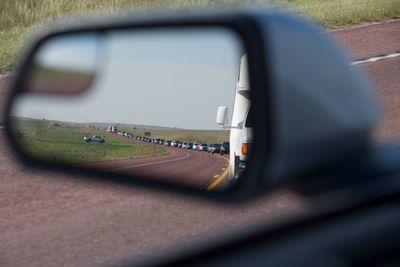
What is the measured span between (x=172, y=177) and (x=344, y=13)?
1508 cm

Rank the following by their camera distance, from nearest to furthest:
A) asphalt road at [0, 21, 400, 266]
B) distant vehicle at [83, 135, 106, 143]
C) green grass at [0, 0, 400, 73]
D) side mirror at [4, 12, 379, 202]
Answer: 1. side mirror at [4, 12, 379, 202]
2. distant vehicle at [83, 135, 106, 143]
3. asphalt road at [0, 21, 400, 266]
4. green grass at [0, 0, 400, 73]

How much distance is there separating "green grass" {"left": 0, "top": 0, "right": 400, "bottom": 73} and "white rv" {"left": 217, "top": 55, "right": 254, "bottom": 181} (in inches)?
516

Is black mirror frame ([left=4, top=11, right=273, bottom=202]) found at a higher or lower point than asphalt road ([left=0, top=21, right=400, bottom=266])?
higher

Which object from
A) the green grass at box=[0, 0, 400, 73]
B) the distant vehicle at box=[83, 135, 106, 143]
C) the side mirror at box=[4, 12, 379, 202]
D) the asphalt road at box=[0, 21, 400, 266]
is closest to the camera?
the side mirror at box=[4, 12, 379, 202]

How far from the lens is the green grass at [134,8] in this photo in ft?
51.2

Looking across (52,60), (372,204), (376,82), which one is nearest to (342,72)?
(372,204)

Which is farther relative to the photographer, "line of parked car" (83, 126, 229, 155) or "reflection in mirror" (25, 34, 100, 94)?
"reflection in mirror" (25, 34, 100, 94)

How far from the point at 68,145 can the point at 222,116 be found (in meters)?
0.90

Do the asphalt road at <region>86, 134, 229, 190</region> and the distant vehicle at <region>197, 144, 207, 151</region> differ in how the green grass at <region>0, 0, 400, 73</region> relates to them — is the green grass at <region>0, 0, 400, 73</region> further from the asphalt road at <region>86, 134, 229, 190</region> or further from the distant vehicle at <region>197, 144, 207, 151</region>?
the distant vehicle at <region>197, 144, 207, 151</region>

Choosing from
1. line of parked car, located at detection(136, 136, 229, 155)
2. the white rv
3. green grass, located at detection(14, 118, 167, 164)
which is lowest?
green grass, located at detection(14, 118, 167, 164)

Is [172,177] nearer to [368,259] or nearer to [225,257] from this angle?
[225,257]

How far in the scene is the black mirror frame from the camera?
1393mm

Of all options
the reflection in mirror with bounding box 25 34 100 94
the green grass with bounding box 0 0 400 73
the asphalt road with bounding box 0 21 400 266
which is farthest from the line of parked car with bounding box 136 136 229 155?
the green grass with bounding box 0 0 400 73

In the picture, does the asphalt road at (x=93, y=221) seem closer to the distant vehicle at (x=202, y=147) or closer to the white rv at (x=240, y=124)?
the distant vehicle at (x=202, y=147)
